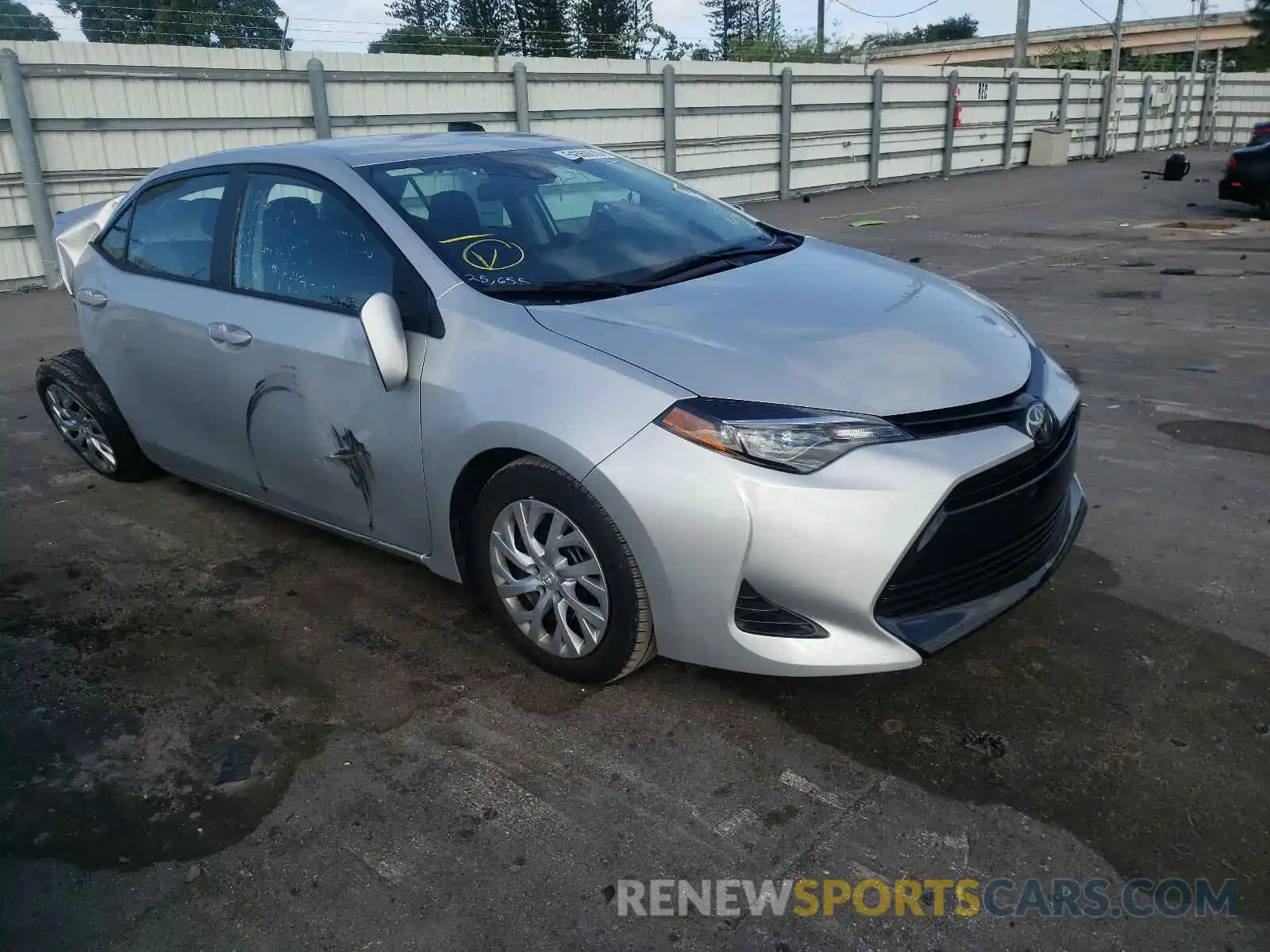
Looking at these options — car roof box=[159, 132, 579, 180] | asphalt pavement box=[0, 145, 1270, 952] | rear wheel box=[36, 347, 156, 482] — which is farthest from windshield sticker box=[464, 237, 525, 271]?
rear wheel box=[36, 347, 156, 482]

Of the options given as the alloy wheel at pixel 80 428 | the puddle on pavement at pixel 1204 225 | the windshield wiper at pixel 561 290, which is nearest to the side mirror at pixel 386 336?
the windshield wiper at pixel 561 290

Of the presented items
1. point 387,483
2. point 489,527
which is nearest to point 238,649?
point 387,483

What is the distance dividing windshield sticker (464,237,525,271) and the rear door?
1.11 metres

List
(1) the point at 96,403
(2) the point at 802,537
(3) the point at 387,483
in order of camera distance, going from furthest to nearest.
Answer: (1) the point at 96,403 → (3) the point at 387,483 → (2) the point at 802,537

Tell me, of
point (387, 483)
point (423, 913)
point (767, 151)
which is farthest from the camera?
point (767, 151)

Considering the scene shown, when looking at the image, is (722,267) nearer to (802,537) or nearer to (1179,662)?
(802,537)

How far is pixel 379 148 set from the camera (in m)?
3.87

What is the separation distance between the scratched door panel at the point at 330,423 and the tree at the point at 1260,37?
194 ft

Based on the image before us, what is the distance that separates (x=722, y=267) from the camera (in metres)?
3.57

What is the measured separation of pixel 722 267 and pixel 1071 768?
193 centimetres

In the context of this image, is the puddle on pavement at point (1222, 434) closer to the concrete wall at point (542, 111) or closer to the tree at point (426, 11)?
the concrete wall at point (542, 111)

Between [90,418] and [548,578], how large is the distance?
3.18m

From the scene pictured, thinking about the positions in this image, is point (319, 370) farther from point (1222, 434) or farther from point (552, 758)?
point (1222, 434)

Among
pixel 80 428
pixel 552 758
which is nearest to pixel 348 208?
pixel 552 758
